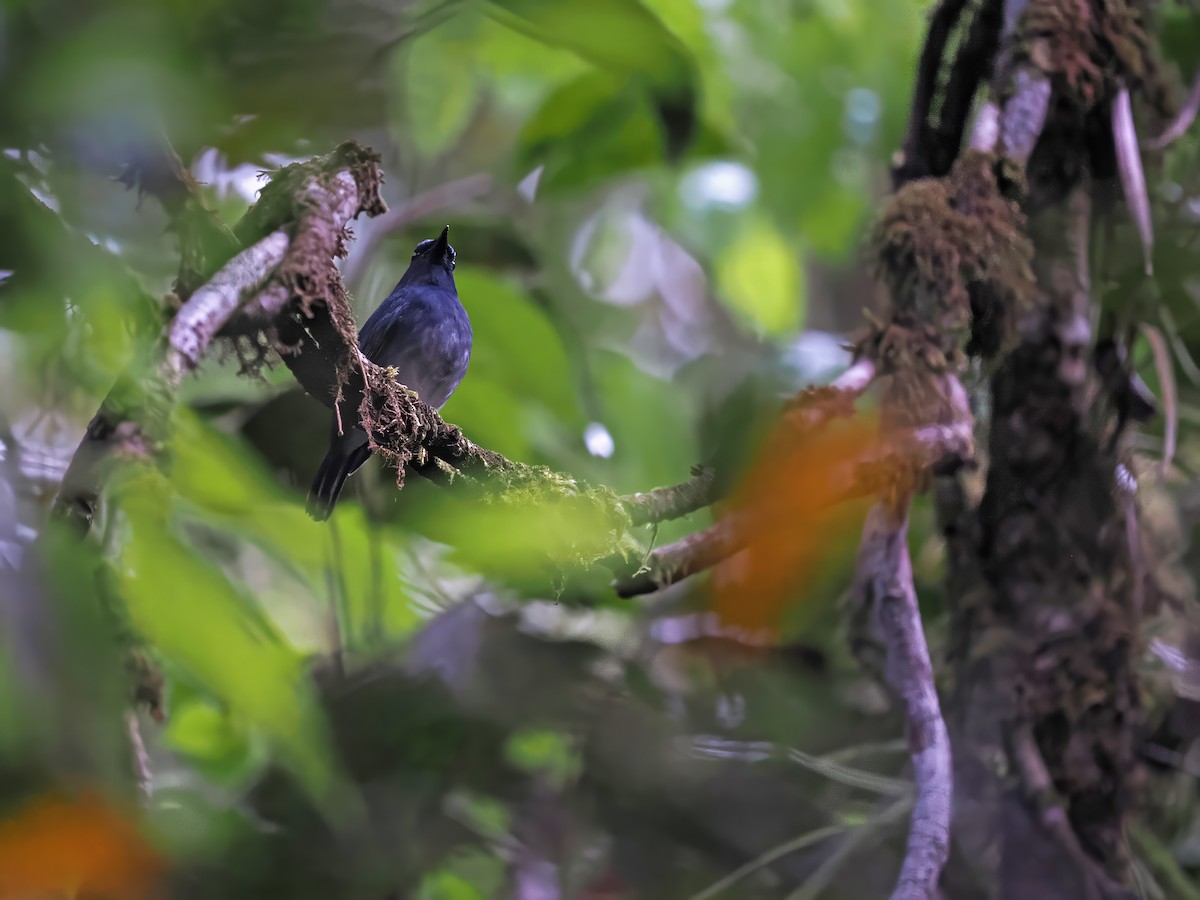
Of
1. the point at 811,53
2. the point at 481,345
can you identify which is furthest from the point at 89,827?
the point at 811,53

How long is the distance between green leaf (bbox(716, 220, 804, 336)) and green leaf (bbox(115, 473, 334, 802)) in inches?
36.0

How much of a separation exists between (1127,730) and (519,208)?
3.64 ft

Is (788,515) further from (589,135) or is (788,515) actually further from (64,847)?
(64,847)

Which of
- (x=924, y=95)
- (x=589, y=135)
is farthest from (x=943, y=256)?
(x=589, y=135)

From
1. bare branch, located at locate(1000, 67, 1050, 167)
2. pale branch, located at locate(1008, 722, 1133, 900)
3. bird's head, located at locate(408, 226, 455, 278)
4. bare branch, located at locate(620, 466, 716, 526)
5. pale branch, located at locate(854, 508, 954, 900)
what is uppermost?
bare branch, located at locate(1000, 67, 1050, 167)

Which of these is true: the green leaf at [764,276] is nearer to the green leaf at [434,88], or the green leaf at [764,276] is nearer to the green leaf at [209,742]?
the green leaf at [434,88]

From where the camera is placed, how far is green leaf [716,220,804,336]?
1568 millimetres

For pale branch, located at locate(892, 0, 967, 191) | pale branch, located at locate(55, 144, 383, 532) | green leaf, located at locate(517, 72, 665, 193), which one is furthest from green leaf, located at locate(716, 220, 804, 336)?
pale branch, located at locate(55, 144, 383, 532)

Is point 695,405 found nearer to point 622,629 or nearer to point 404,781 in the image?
point 622,629

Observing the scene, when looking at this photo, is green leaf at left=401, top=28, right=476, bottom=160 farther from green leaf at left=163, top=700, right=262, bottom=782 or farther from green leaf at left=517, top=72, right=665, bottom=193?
green leaf at left=163, top=700, right=262, bottom=782

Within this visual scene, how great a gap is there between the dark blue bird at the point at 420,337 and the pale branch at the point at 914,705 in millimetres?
605

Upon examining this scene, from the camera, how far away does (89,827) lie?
36.6 inches

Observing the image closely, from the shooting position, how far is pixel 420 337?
4.51ft

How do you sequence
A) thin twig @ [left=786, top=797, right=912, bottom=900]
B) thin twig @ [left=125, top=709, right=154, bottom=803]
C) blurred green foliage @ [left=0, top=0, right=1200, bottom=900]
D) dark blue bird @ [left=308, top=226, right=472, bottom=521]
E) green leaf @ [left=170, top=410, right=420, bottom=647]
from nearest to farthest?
A: 1. thin twig @ [left=125, top=709, right=154, bottom=803]
2. green leaf @ [left=170, top=410, right=420, bottom=647]
3. blurred green foliage @ [left=0, top=0, right=1200, bottom=900]
4. dark blue bird @ [left=308, top=226, right=472, bottom=521]
5. thin twig @ [left=786, top=797, right=912, bottom=900]
